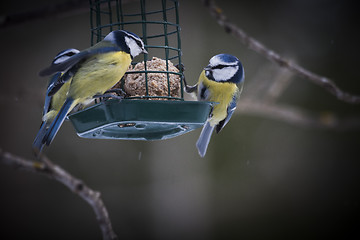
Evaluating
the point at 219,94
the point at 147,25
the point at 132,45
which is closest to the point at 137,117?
the point at 132,45

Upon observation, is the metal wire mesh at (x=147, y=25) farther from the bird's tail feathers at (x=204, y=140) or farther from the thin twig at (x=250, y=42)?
the bird's tail feathers at (x=204, y=140)

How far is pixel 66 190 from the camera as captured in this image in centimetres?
604

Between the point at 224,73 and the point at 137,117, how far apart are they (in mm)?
934

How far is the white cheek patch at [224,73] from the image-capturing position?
3.11m

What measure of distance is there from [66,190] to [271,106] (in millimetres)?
3025

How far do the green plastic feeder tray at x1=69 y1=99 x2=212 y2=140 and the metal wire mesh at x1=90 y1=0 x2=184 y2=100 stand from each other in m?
0.21

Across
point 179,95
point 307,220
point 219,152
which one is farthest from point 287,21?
point 179,95

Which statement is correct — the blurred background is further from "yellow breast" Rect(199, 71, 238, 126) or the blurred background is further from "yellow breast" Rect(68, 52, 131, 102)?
"yellow breast" Rect(68, 52, 131, 102)

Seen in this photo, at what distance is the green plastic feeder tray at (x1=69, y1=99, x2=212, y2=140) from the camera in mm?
2387

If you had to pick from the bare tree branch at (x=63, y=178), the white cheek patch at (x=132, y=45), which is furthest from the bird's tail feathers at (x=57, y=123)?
the white cheek patch at (x=132, y=45)

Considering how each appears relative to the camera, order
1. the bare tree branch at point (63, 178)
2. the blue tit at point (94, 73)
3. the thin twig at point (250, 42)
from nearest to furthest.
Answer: the bare tree branch at point (63, 178) → the blue tit at point (94, 73) → the thin twig at point (250, 42)

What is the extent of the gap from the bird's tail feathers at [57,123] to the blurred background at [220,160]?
9.33 feet

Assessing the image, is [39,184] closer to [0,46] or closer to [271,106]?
[0,46]

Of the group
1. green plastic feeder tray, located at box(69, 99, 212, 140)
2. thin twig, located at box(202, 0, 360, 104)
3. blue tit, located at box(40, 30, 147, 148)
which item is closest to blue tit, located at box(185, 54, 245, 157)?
thin twig, located at box(202, 0, 360, 104)
